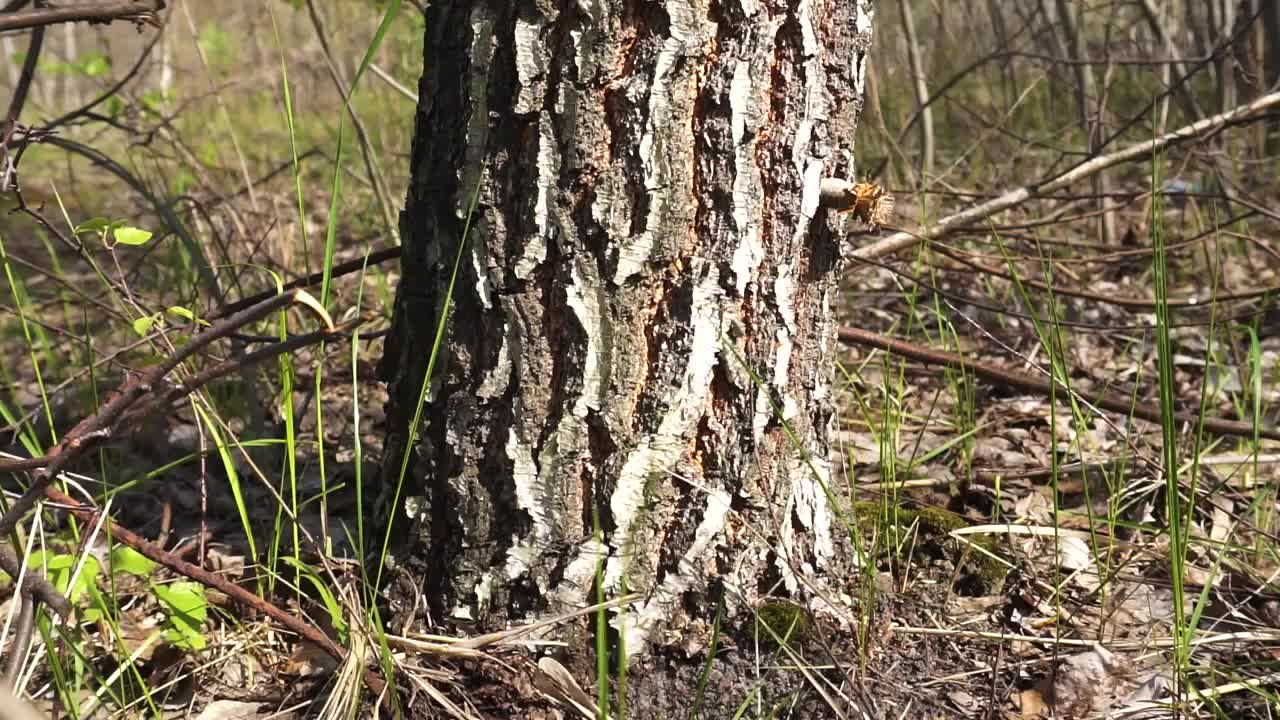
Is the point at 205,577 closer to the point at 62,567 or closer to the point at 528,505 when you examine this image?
the point at 62,567

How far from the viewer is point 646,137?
4.53 feet

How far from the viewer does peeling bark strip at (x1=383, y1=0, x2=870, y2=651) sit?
4.53ft

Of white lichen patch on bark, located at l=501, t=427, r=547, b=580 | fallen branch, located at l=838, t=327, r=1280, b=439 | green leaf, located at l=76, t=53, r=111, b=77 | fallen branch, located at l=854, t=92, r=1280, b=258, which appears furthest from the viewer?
green leaf, located at l=76, t=53, r=111, b=77

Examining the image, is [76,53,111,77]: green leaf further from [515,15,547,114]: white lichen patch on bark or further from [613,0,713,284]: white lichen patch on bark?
[613,0,713,284]: white lichen patch on bark

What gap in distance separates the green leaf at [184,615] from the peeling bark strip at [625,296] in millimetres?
316

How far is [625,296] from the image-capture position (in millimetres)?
1436

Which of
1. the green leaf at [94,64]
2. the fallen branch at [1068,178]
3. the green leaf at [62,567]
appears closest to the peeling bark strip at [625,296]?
the green leaf at [62,567]

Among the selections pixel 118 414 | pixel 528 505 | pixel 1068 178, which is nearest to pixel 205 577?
pixel 118 414

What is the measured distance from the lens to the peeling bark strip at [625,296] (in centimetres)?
138

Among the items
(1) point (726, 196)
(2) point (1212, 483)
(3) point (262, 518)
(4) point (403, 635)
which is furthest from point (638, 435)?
(2) point (1212, 483)

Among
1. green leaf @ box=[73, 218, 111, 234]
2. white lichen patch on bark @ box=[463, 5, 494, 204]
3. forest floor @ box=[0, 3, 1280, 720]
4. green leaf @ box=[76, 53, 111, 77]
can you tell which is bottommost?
forest floor @ box=[0, 3, 1280, 720]

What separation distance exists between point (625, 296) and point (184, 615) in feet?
2.64

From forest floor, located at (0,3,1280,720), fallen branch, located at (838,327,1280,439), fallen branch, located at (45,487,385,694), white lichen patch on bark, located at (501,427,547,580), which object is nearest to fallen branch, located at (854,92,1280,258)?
forest floor, located at (0,3,1280,720)

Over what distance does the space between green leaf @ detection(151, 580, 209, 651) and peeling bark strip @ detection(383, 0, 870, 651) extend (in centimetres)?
32
